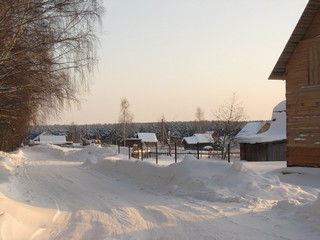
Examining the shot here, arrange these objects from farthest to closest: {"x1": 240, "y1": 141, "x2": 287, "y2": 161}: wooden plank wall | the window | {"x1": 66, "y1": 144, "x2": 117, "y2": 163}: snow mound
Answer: {"x1": 240, "y1": 141, "x2": 287, "y2": 161}: wooden plank wall → {"x1": 66, "y1": 144, "x2": 117, "y2": 163}: snow mound → the window

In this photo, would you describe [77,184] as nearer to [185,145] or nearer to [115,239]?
[115,239]

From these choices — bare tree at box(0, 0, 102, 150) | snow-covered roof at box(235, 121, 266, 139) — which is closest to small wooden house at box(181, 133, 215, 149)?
snow-covered roof at box(235, 121, 266, 139)

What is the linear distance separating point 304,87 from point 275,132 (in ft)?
64.7

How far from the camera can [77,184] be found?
17359 mm

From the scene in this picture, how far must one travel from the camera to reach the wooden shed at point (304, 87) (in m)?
18.8

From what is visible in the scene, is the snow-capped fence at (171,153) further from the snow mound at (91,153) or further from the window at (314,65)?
the window at (314,65)

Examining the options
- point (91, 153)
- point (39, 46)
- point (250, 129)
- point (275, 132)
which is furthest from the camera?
point (250, 129)

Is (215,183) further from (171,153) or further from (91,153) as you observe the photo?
(171,153)

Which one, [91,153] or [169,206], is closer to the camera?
[169,206]

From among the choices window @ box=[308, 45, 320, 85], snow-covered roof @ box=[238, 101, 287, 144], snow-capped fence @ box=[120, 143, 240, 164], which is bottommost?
snow-capped fence @ box=[120, 143, 240, 164]

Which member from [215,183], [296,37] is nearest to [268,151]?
[296,37]

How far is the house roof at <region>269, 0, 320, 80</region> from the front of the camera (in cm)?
1875

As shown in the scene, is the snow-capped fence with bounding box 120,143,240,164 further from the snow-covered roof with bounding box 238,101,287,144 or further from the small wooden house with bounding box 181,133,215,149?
the small wooden house with bounding box 181,133,215,149

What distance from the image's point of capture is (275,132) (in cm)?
3859
